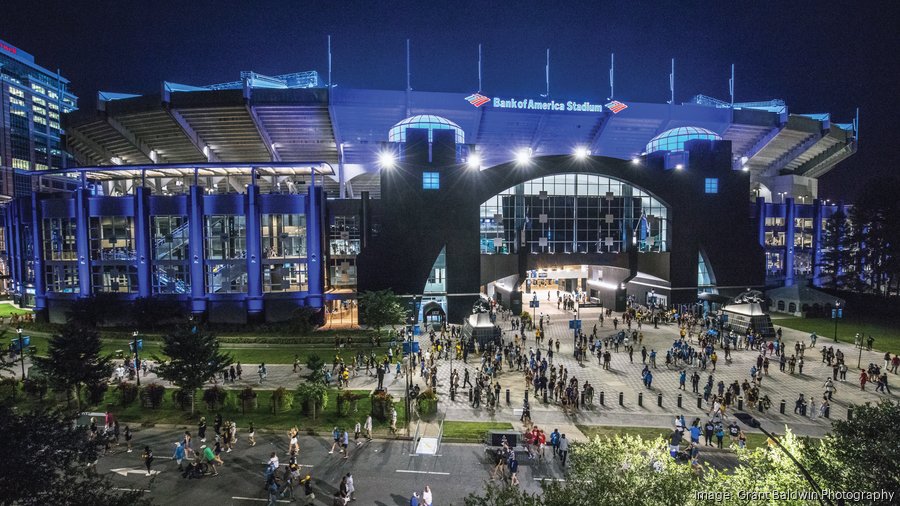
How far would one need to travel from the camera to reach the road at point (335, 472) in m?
15.2

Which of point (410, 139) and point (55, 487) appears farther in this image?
point (410, 139)

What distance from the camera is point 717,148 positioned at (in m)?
50.2

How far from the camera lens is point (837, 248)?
5731cm

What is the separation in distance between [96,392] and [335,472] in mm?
15040

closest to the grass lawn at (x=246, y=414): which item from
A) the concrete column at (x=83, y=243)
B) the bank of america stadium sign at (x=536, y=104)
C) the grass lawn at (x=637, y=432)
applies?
the grass lawn at (x=637, y=432)

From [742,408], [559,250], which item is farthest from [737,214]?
[742,408]

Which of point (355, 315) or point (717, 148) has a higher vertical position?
point (717, 148)

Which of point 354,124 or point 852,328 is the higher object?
point 354,124

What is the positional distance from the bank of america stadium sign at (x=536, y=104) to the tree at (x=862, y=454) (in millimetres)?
51624

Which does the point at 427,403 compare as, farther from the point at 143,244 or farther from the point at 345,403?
the point at 143,244

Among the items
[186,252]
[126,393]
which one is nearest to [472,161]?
[186,252]

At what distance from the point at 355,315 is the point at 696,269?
38776 mm

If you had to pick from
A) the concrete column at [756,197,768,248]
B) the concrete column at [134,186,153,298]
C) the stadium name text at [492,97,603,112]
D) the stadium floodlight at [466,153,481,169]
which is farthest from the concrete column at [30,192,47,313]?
the concrete column at [756,197,768,248]

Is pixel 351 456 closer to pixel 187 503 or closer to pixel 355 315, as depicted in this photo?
pixel 187 503
